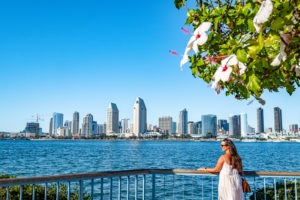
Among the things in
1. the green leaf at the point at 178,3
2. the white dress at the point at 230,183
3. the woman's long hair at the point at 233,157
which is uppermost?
the green leaf at the point at 178,3

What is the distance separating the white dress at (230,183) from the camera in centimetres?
483

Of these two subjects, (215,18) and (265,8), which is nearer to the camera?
(265,8)

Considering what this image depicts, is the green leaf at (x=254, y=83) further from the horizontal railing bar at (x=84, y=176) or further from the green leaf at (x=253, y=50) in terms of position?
the horizontal railing bar at (x=84, y=176)

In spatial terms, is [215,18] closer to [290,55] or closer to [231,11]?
[231,11]

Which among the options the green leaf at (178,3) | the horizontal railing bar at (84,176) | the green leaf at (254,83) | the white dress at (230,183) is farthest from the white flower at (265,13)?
the white dress at (230,183)

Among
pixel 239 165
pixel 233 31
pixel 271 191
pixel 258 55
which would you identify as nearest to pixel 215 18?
pixel 233 31

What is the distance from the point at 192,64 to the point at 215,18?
1.39ft

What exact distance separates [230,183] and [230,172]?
186mm

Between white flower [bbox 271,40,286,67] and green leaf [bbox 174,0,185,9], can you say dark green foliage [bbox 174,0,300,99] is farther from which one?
green leaf [bbox 174,0,185,9]

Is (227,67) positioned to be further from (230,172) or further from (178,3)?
(230,172)

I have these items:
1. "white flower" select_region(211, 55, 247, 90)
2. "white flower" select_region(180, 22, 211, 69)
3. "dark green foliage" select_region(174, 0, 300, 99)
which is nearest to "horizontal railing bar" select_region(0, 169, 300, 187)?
"dark green foliage" select_region(174, 0, 300, 99)

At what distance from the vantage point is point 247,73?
1581 millimetres

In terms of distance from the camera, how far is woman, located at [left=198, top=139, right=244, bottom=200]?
15.9 feet

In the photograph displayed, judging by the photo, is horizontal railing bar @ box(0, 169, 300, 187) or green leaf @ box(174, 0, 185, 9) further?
horizontal railing bar @ box(0, 169, 300, 187)
